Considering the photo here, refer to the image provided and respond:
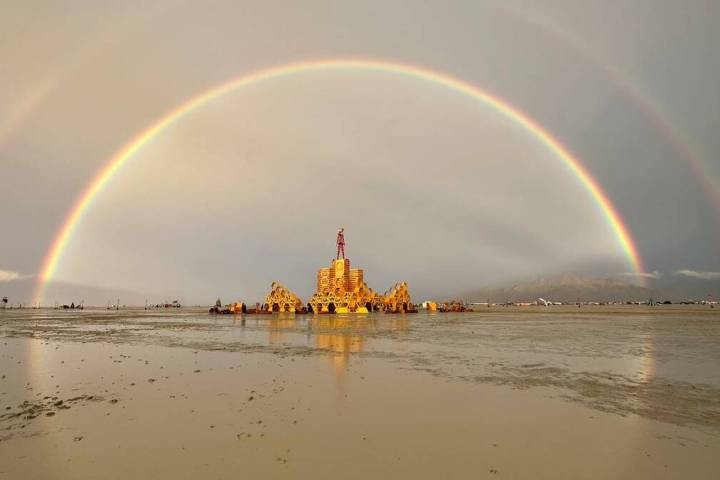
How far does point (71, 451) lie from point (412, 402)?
8844mm

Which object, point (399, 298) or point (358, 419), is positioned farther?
point (399, 298)

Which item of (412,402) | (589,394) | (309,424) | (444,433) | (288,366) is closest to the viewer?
(444,433)

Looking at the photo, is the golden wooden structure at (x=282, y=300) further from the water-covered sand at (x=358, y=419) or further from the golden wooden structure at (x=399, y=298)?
the water-covered sand at (x=358, y=419)

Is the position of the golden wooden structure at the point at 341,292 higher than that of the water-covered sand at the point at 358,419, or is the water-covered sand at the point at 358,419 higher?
the golden wooden structure at the point at 341,292

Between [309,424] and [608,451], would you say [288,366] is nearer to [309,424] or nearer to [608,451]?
[309,424]

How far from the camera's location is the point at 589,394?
45.1 ft

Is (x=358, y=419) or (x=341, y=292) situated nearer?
(x=358, y=419)

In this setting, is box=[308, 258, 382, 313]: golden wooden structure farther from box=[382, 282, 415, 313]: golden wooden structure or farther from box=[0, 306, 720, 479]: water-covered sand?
box=[0, 306, 720, 479]: water-covered sand

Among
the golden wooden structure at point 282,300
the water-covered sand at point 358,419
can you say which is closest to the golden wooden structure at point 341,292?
the golden wooden structure at point 282,300

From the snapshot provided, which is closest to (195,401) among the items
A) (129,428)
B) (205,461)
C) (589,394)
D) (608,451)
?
(129,428)

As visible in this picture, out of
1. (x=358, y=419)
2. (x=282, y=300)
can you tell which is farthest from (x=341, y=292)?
(x=358, y=419)

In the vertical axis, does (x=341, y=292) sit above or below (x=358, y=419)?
above

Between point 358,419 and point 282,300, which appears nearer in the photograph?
point 358,419

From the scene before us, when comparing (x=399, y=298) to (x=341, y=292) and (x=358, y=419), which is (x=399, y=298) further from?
(x=358, y=419)
